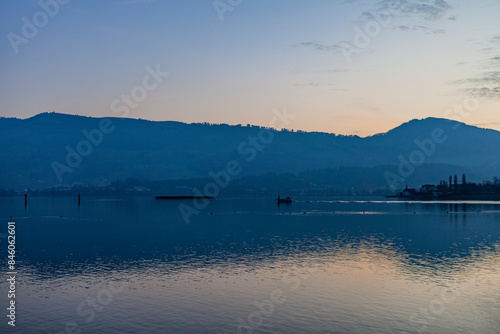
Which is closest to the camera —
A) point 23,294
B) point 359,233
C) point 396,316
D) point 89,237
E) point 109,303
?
point 396,316

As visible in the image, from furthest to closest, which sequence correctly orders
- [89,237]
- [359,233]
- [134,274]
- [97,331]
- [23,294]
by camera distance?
[359,233] → [89,237] → [134,274] → [23,294] → [97,331]

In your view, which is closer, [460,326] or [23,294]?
[460,326]

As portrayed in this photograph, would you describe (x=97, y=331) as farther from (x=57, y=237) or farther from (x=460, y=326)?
(x=57, y=237)

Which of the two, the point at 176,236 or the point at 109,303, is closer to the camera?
the point at 109,303

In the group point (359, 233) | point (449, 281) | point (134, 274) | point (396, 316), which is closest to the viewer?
point (396, 316)

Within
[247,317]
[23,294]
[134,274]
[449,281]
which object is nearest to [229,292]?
[247,317]

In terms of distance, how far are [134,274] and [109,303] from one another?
14.1m

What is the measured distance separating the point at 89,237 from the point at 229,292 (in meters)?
65.7

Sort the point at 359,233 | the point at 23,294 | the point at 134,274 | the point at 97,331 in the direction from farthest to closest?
the point at 359,233
the point at 134,274
the point at 23,294
the point at 97,331

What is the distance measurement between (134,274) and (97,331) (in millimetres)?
22268

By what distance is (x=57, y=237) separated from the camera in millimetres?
106938

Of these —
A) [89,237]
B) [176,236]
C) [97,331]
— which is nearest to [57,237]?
[89,237]

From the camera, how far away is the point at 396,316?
40438mm

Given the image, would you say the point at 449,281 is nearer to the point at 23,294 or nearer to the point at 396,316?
the point at 396,316
